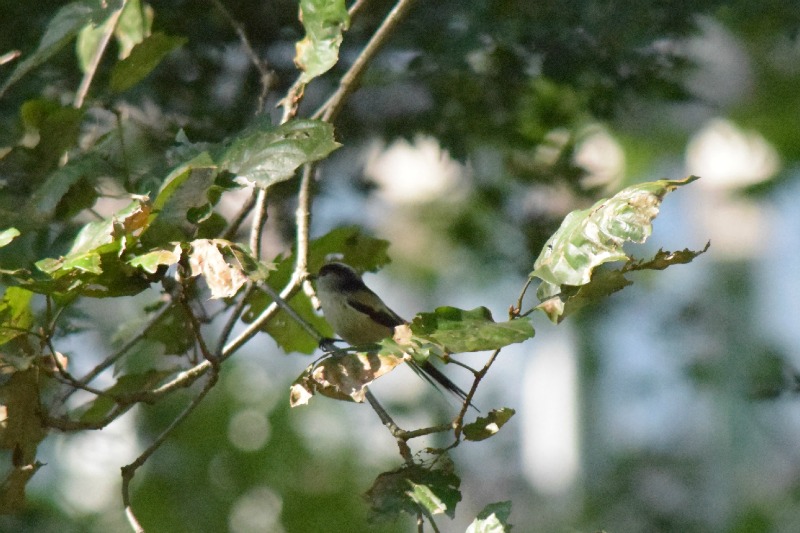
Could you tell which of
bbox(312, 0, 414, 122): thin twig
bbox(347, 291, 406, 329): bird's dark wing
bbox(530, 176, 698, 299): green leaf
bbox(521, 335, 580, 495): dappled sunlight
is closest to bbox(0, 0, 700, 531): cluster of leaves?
bbox(530, 176, 698, 299): green leaf

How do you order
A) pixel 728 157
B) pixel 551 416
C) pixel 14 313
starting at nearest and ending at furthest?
pixel 14 313 → pixel 728 157 → pixel 551 416

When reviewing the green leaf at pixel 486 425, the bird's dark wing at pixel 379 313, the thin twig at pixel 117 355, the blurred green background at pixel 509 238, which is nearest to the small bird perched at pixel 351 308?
the bird's dark wing at pixel 379 313

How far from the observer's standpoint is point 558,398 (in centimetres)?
1647

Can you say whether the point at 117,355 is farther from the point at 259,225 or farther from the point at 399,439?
the point at 399,439

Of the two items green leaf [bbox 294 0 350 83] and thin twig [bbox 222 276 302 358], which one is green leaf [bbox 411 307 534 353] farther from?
green leaf [bbox 294 0 350 83]

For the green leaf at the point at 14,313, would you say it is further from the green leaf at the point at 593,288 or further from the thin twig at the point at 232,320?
the green leaf at the point at 593,288

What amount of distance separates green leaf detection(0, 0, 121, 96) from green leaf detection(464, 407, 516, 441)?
1334 mm

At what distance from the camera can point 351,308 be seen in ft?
11.4

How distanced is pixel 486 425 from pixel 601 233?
488 mm

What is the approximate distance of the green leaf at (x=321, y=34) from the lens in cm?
227

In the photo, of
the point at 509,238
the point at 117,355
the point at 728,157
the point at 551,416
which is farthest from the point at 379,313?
the point at 551,416

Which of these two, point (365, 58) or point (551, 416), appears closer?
point (365, 58)

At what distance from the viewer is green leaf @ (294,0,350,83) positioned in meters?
2.27

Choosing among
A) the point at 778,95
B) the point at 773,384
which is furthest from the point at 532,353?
the point at 773,384
